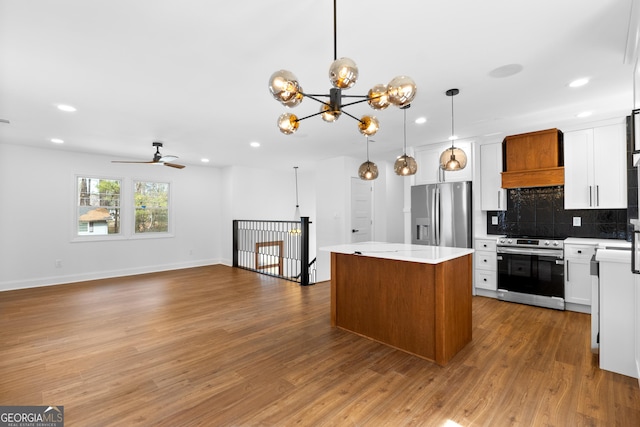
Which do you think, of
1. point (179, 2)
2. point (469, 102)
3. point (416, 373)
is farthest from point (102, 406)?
point (469, 102)

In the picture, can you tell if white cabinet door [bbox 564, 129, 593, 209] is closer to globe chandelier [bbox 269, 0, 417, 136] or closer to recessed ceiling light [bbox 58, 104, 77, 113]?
globe chandelier [bbox 269, 0, 417, 136]

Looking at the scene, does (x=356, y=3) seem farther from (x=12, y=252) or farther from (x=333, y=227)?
(x=12, y=252)

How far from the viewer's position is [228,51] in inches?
93.2

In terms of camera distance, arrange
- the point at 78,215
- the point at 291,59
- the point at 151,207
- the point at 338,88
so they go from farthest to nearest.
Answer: the point at 151,207 < the point at 78,215 < the point at 291,59 < the point at 338,88

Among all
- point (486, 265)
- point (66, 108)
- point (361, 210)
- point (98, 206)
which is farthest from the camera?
point (361, 210)

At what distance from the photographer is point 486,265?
15.5 ft

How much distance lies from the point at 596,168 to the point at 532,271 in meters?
1.59

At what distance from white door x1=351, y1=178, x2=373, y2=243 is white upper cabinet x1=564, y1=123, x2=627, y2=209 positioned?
340 centimetres

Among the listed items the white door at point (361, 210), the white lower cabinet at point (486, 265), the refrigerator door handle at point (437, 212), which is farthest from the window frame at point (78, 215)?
the white lower cabinet at point (486, 265)

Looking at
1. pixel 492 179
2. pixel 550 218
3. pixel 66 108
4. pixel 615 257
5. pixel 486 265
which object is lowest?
pixel 486 265

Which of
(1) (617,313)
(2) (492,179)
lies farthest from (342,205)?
(1) (617,313)

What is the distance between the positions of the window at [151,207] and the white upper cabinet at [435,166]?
18.8 feet

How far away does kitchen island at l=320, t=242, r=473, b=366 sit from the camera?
8.80 feet

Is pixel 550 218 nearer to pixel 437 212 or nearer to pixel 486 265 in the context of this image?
pixel 486 265
